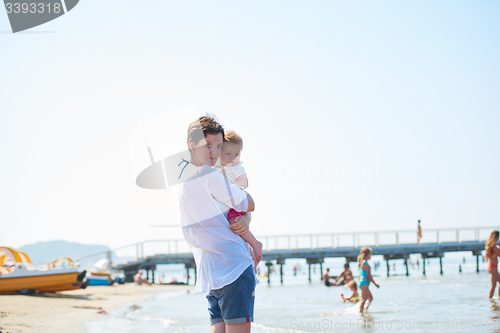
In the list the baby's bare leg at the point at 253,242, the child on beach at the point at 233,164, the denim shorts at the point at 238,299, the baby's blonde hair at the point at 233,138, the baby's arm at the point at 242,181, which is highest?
the baby's blonde hair at the point at 233,138

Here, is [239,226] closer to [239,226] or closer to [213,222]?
[239,226]

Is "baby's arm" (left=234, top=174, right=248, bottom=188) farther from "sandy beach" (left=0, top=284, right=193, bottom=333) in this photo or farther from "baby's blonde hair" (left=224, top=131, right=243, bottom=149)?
"sandy beach" (left=0, top=284, right=193, bottom=333)

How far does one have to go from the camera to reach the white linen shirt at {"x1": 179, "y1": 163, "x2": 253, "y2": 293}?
274cm

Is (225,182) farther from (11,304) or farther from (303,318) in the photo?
(11,304)

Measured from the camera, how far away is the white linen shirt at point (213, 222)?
274 centimetres

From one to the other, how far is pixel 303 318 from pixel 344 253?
83.4ft

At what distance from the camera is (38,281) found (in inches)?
655

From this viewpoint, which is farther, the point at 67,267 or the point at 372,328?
the point at 67,267

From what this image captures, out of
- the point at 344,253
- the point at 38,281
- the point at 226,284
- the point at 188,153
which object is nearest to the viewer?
the point at 226,284

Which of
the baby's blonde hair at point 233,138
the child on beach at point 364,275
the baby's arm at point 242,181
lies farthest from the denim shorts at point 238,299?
the child on beach at point 364,275

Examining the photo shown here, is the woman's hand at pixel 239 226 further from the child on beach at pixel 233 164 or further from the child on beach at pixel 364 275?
the child on beach at pixel 364 275

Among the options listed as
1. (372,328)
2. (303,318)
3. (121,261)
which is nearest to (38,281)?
(303,318)

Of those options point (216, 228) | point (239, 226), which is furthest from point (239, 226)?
point (216, 228)

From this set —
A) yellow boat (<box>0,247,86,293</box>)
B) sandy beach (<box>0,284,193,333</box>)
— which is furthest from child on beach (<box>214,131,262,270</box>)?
yellow boat (<box>0,247,86,293</box>)
